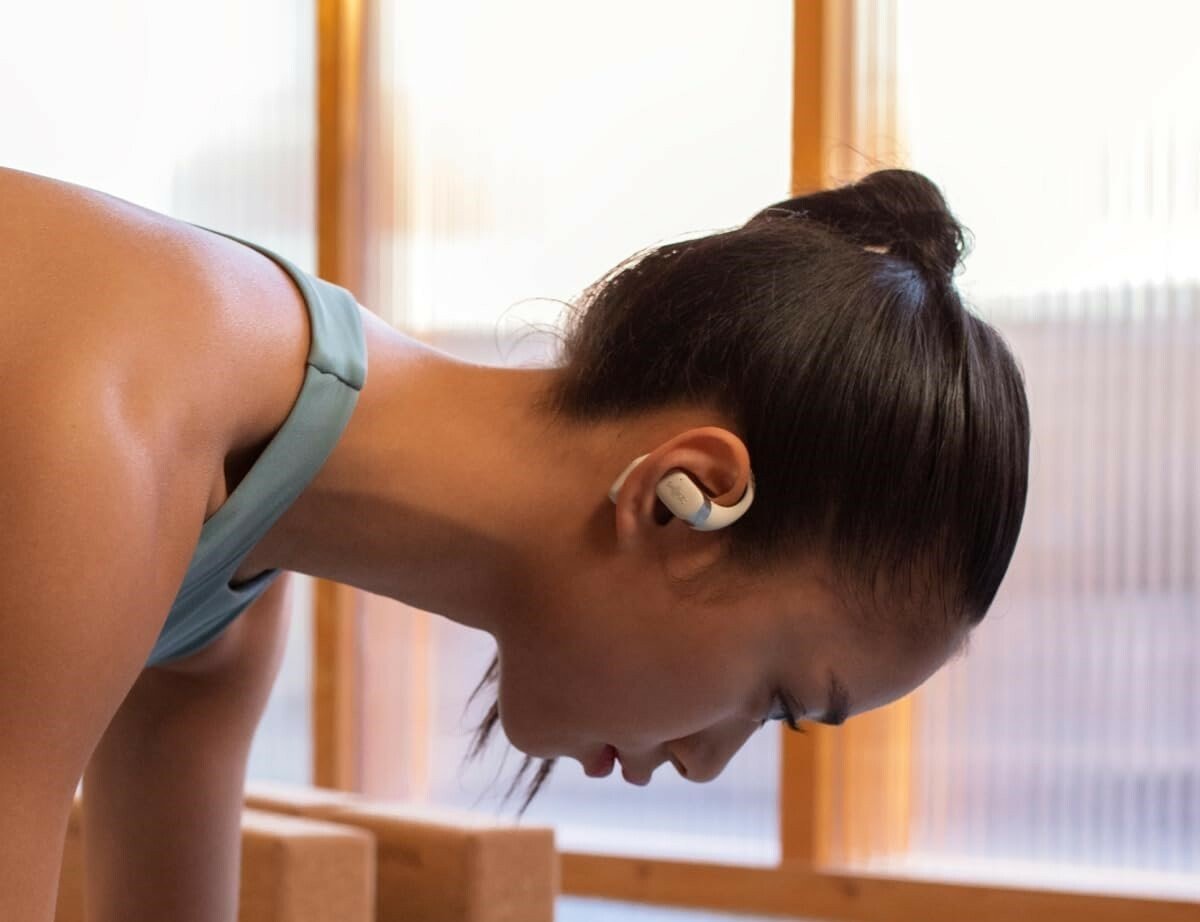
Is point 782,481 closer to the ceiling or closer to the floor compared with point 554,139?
closer to the floor

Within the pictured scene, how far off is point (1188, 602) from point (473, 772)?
1.48 m

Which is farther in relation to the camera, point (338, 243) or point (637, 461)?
point (338, 243)

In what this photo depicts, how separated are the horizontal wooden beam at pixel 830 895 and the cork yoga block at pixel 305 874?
1.74 m

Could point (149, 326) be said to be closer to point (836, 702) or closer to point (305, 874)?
point (836, 702)

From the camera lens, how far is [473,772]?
3.36m

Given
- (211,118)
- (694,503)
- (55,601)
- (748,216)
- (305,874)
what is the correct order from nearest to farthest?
1. (55,601)
2. (694,503)
3. (305,874)
4. (748,216)
5. (211,118)

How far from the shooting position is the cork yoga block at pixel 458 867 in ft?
4.35

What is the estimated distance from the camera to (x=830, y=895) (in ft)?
9.47

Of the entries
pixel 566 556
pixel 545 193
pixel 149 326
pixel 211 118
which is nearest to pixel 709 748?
pixel 566 556

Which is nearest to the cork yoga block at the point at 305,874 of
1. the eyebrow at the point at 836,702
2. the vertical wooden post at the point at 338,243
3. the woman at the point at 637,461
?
the woman at the point at 637,461

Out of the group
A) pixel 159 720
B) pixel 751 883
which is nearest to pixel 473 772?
pixel 751 883

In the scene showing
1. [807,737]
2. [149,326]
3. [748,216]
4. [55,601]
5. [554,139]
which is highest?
[554,139]

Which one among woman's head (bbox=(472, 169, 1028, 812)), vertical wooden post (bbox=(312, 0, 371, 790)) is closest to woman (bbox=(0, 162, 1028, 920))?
woman's head (bbox=(472, 169, 1028, 812))

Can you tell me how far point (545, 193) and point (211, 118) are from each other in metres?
0.87
